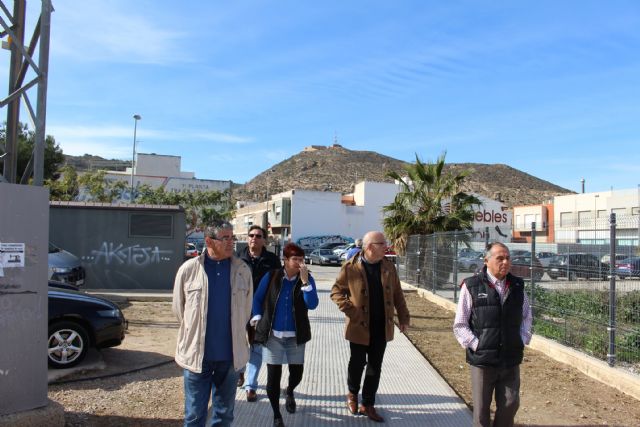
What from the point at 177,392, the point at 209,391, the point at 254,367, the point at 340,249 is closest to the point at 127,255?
the point at 177,392

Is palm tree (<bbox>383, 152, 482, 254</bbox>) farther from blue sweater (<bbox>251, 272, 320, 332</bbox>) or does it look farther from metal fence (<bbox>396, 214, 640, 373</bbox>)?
blue sweater (<bbox>251, 272, 320, 332</bbox>)

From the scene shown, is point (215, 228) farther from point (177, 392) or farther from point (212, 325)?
point (177, 392)

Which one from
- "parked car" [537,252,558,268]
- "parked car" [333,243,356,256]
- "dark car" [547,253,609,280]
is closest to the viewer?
"dark car" [547,253,609,280]

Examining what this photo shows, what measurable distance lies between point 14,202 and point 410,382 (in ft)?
14.7

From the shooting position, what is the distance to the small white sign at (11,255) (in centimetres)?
440

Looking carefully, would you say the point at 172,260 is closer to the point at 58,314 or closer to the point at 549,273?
the point at 58,314

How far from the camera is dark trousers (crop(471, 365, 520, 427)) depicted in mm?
4129

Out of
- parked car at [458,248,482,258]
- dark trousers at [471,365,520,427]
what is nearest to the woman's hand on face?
dark trousers at [471,365,520,427]

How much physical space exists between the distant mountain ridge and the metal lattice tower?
83660 millimetres

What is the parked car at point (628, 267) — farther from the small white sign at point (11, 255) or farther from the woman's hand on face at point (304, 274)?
the small white sign at point (11, 255)

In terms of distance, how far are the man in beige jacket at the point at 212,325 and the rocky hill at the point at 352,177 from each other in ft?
282

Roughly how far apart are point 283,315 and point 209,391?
125cm

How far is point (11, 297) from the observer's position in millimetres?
4449

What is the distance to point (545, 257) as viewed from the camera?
8453 mm
